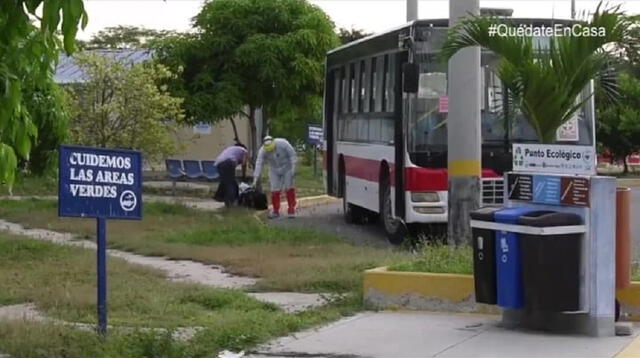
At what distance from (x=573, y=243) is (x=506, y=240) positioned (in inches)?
22.2

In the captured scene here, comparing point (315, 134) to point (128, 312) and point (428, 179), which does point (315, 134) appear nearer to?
point (428, 179)

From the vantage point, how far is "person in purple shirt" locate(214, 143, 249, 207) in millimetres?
23062

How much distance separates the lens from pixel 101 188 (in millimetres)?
9164

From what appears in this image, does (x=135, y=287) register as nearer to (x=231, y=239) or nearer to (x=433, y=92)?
(x=231, y=239)

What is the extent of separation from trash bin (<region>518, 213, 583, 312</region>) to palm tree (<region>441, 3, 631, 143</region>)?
7.37ft

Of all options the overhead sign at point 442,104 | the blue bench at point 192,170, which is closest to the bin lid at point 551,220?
the overhead sign at point 442,104

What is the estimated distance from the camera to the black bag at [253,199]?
23.7 meters

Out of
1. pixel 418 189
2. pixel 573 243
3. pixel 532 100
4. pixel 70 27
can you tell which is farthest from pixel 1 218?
pixel 70 27

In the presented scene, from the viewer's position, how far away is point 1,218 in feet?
72.3

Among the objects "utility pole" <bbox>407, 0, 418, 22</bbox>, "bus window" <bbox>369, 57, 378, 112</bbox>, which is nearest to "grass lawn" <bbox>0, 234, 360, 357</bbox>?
"bus window" <bbox>369, 57, 378, 112</bbox>

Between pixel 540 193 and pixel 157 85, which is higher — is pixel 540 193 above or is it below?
below

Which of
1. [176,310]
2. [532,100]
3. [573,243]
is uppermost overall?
[532,100]

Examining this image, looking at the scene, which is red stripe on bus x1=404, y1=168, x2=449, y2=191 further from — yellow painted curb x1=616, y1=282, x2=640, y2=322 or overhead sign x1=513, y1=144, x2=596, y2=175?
yellow painted curb x1=616, y1=282, x2=640, y2=322

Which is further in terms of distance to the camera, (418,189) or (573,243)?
(418,189)
